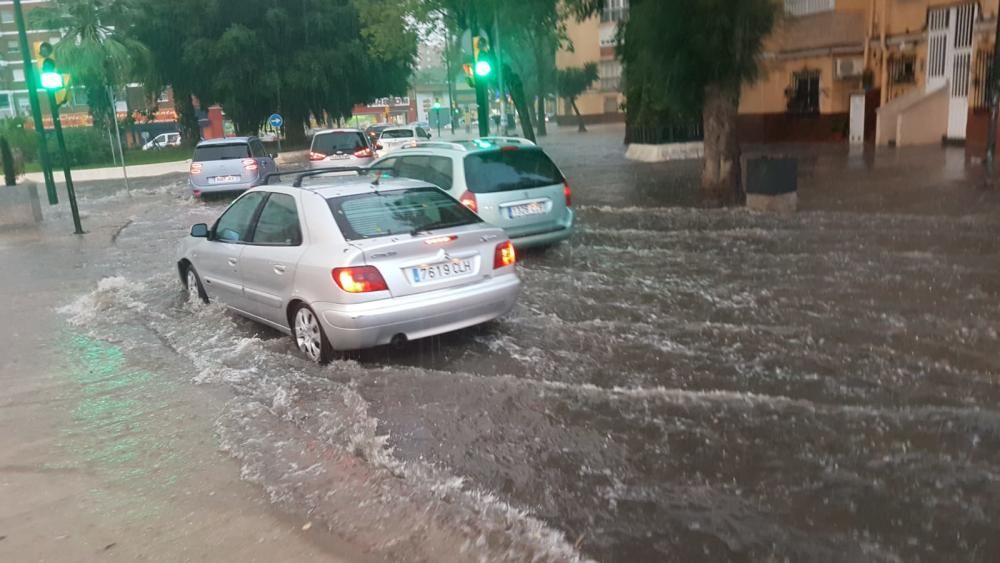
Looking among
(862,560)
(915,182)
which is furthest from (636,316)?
(915,182)

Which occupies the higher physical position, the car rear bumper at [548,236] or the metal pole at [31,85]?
the metal pole at [31,85]

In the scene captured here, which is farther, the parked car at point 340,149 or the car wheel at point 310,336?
the parked car at point 340,149

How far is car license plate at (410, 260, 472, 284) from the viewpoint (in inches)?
253

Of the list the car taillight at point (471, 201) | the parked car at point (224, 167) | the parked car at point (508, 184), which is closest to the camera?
the car taillight at point (471, 201)

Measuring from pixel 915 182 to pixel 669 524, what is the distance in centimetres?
1383

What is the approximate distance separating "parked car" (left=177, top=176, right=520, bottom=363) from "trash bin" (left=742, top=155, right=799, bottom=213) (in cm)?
764

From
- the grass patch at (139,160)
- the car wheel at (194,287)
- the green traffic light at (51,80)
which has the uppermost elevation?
the green traffic light at (51,80)

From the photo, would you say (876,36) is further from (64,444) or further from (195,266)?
(64,444)

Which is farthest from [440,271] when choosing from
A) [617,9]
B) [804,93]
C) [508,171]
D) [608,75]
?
[608,75]

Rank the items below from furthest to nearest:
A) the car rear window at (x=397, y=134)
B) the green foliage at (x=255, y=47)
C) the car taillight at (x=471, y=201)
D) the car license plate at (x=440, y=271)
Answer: the green foliage at (x=255, y=47) < the car rear window at (x=397, y=134) < the car taillight at (x=471, y=201) < the car license plate at (x=440, y=271)

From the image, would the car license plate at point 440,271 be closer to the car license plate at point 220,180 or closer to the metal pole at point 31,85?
the car license plate at point 220,180

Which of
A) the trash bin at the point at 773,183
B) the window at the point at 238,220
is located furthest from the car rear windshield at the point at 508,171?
the trash bin at the point at 773,183

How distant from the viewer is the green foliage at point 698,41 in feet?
44.1

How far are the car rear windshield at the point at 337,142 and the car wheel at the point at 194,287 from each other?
13615 mm
